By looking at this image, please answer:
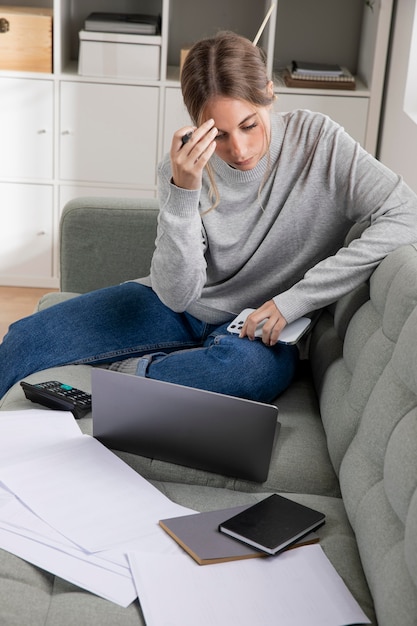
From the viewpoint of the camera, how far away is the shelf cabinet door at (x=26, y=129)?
324cm

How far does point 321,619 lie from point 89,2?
2.97m

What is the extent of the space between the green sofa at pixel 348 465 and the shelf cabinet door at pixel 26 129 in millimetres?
1681

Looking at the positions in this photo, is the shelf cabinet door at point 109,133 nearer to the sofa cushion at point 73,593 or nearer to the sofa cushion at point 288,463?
the sofa cushion at point 288,463

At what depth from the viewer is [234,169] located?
185 centimetres

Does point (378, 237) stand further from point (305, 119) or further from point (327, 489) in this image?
point (327, 489)

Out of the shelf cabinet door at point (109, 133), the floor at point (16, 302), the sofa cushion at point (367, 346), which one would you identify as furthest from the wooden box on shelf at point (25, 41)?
the sofa cushion at point (367, 346)

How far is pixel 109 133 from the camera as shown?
331cm

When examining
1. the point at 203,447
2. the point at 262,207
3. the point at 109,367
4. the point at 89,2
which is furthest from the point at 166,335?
the point at 89,2

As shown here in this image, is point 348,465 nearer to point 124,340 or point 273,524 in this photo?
point 273,524

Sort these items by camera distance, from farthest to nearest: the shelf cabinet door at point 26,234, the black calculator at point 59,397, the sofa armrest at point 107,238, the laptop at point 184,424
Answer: the shelf cabinet door at point 26,234 → the sofa armrest at point 107,238 → the black calculator at point 59,397 → the laptop at point 184,424

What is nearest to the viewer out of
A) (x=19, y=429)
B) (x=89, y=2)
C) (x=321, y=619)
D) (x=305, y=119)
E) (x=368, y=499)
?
(x=321, y=619)

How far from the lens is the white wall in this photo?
8.95 ft

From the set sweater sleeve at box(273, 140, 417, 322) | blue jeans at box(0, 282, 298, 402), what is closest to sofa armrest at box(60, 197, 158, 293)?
blue jeans at box(0, 282, 298, 402)

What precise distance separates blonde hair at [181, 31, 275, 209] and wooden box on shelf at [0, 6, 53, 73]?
1.62 m
